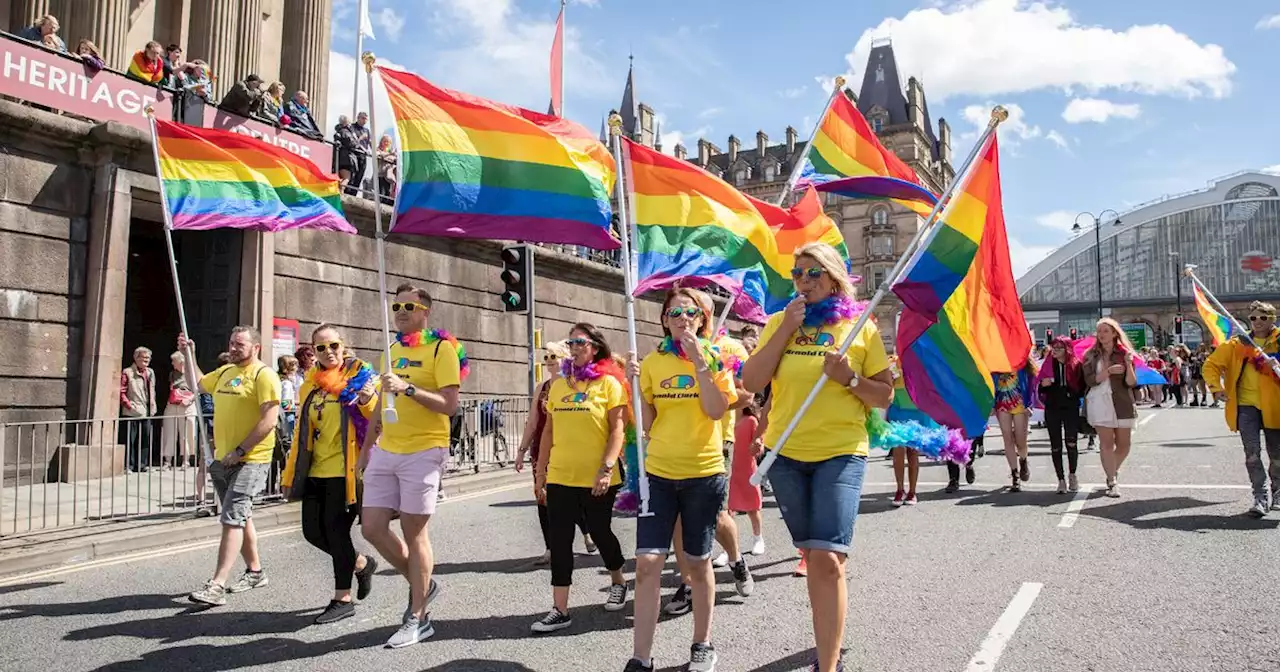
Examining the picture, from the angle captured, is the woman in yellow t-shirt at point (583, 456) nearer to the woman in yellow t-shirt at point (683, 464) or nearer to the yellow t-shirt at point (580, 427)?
the yellow t-shirt at point (580, 427)

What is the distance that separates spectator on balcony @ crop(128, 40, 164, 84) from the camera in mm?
12656

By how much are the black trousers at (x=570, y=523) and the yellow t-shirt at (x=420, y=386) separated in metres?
0.74

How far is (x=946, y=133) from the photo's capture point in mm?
90375

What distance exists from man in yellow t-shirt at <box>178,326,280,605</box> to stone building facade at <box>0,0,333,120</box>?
11.9m

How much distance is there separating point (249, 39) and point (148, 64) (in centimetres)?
678

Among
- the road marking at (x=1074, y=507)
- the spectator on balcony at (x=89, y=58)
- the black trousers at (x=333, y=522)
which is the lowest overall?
the road marking at (x=1074, y=507)

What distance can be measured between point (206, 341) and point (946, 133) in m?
87.3

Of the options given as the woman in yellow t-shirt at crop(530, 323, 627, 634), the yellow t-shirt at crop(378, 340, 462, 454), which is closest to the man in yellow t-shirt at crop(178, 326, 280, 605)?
the yellow t-shirt at crop(378, 340, 462, 454)

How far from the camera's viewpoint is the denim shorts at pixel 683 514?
4020mm

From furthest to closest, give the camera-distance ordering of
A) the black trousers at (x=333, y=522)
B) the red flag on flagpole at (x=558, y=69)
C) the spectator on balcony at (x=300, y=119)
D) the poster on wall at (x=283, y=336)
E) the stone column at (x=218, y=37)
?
the stone column at (x=218, y=37)
the poster on wall at (x=283, y=336)
the spectator on balcony at (x=300, y=119)
the red flag on flagpole at (x=558, y=69)
the black trousers at (x=333, y=522)

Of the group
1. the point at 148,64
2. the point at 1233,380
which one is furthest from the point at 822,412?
the point at 148,64

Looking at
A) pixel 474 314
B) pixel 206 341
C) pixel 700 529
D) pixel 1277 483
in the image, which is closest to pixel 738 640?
pixel 700 529

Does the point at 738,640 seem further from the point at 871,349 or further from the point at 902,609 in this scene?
the point at 871,349

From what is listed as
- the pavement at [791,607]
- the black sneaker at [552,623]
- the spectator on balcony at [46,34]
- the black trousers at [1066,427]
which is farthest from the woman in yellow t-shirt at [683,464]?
the spectator on balcony at [46,34]
